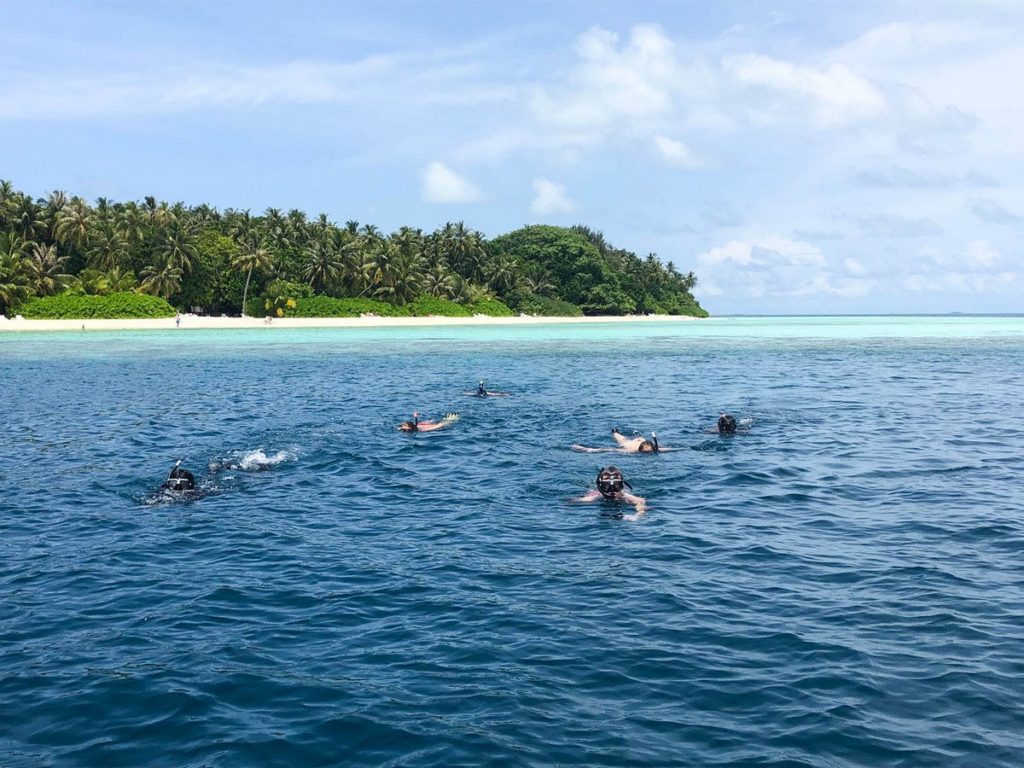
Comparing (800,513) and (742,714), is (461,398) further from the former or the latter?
(742,714)

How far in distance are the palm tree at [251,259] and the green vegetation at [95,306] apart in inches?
381

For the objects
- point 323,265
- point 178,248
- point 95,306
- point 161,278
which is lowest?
point 95,306

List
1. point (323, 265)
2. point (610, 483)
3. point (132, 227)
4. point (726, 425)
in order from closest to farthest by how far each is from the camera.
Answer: point (610, 483) < point (726, 425) < point (132, 227) < point (323, 265)

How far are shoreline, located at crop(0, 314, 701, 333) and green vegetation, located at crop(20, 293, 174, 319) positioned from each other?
1.23m

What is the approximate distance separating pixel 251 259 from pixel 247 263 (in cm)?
88

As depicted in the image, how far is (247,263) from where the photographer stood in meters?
101

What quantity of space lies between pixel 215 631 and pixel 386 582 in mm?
2504

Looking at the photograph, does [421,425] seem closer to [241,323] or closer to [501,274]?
[241,323]

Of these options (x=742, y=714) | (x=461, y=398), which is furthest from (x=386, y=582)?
(x=461, y=398)

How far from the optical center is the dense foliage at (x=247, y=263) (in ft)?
315

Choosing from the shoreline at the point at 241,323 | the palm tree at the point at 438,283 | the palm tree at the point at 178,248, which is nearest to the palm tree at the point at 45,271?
the shoreline at the point at 241,323

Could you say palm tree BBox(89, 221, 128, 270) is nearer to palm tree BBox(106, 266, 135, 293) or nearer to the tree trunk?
palm tree BBox(106, 266, 135, 293)

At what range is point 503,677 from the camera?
879cm

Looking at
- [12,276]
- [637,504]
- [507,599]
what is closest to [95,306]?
[12,276]
